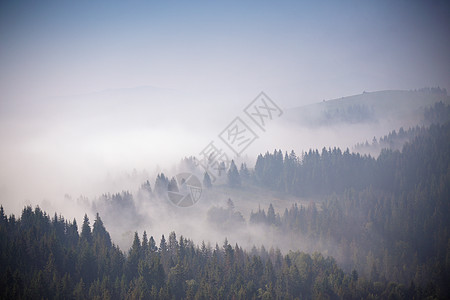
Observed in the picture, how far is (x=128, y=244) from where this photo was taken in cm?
15700

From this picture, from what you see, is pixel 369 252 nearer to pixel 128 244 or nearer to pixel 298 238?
pixel 298 238

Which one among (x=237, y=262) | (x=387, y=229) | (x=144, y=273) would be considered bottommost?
(x=387, y=229)

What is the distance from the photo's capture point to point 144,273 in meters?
104

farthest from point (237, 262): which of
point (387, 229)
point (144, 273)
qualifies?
point (387, 229)

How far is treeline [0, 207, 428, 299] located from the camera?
3627 inches

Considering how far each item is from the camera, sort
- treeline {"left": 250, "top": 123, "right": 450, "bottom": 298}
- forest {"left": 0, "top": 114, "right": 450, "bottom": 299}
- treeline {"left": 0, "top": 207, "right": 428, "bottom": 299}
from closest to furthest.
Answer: treeline {"left": 0, "top": 207, "right": 428, "bottom": 299} → forest {"left": 0, "top": 114, "right": 450, "bottom": 299} → treeline {"left": 250, "top": 123, "right": 450, "bottom": 298}

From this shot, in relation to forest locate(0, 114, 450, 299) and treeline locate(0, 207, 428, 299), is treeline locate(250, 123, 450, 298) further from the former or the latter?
treeline locate(0, 207, 428, 299)

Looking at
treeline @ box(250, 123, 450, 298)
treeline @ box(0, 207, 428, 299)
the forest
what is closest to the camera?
treeline @ box(0, 207, 428, 299)

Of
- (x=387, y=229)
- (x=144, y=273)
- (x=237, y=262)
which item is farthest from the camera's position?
(x=387, y=229)

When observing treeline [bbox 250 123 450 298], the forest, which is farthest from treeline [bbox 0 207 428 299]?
treeline [bbox 250 123 450 298]

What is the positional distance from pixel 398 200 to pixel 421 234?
25978mm

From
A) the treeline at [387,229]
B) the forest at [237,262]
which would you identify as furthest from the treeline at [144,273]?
the treeline at [387,229]

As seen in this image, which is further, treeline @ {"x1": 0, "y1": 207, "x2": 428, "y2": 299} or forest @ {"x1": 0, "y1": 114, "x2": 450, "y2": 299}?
forest @ {"x1": 0, "y1": 114, "x2": 450, "y2": 299}

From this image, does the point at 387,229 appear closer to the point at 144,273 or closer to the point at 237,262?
the point at 237,262
